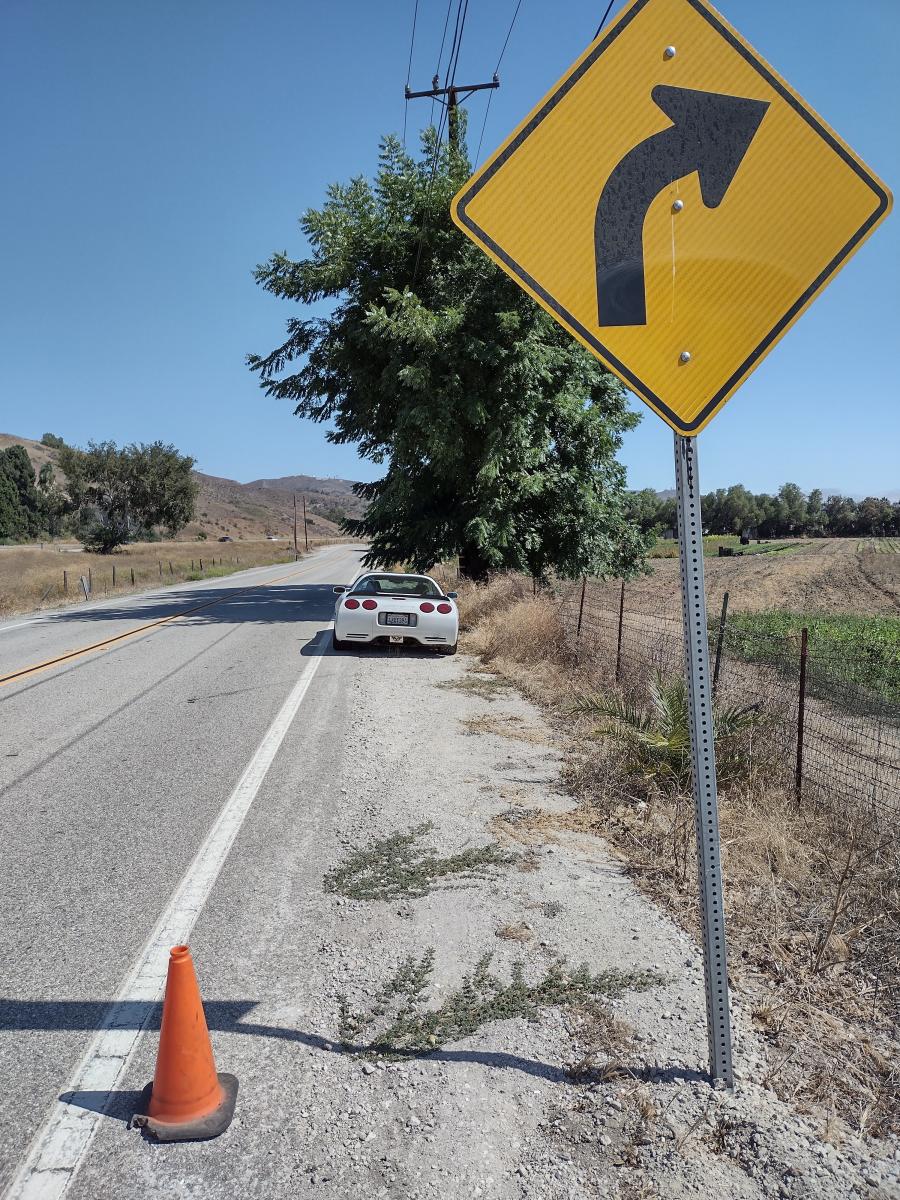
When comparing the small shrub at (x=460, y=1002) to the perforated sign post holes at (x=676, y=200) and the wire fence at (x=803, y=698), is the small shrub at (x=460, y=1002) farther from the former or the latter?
the wire fence at (x=803, y=698)

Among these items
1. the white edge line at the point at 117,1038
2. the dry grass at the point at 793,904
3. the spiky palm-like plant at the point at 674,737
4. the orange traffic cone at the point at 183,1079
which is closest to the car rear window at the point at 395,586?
the dry grass at the point at 793,904

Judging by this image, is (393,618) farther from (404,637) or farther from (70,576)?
(70,576)

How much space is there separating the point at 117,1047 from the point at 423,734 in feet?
16.7

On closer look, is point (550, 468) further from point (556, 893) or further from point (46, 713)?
point (556, 893)

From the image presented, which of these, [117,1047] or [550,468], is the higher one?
[550,468]

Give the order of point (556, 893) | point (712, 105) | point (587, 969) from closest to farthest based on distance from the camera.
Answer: point (712, 105), point (587, 969), point (556, 893)

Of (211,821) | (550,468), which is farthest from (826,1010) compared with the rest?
(550,468)

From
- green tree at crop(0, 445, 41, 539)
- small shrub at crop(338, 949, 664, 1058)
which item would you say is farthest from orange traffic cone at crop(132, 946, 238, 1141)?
green tree at crop(0, 445, 41, 539)

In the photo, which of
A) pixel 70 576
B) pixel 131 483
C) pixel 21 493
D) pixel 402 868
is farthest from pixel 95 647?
pixel 21 493

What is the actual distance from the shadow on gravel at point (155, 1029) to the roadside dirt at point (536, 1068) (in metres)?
0.01

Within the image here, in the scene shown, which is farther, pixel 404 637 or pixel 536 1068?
pixel 404 637

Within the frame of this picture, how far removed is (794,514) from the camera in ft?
543

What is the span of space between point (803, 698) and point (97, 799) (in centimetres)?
489

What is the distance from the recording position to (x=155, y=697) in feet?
32.2
